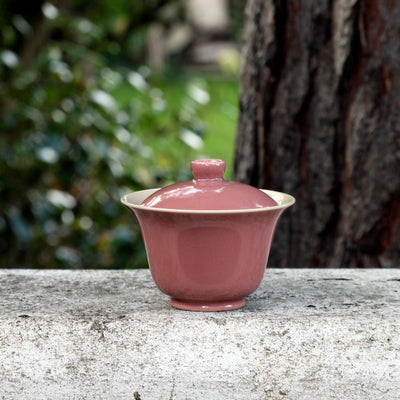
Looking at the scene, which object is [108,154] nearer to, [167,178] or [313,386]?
[167,178]

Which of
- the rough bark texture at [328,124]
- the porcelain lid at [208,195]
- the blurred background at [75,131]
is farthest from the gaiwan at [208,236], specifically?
the blurred background at [75,131]

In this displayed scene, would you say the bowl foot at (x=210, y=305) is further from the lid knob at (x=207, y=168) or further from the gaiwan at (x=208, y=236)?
the lid knob at (x=207, y=168)

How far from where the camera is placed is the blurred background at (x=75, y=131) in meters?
2.36

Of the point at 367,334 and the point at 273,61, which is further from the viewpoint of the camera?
the point at 273,61

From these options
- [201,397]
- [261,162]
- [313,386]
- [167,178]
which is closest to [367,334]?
[313,386]

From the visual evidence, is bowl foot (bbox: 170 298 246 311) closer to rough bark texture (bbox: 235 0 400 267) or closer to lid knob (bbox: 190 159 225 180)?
lid knob (bbox: 190 159 225 180)

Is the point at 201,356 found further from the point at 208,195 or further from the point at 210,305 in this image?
the point at 208,195

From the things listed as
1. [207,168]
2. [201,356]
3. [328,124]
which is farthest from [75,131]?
[201,356]

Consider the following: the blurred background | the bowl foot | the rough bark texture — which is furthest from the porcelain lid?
the blurred background

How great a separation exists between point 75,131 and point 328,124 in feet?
3.27

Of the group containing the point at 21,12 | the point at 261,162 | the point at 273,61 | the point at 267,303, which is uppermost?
the point at 21,12

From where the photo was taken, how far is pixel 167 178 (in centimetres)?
243

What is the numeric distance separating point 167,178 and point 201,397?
139cm

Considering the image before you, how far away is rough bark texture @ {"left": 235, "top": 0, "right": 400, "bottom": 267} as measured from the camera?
1.71 meters
